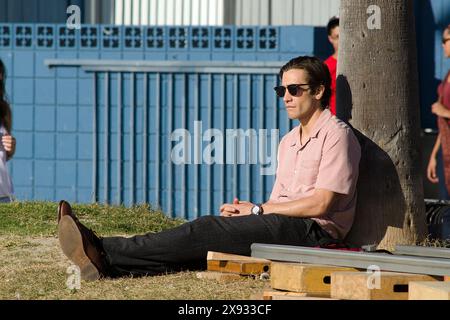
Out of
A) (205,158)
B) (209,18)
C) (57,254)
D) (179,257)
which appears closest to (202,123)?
(205,158)

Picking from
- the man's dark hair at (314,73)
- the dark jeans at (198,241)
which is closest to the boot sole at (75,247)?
the dark jeans at (198,241)

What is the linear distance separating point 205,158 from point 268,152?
57 cm

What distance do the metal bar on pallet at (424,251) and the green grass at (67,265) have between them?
0.77m

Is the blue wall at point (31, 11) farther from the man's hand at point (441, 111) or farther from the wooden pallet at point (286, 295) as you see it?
the wooden pallet at point (286, 295)

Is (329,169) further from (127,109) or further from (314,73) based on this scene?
(127,109)

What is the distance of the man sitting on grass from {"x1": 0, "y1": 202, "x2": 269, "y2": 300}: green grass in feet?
0.38

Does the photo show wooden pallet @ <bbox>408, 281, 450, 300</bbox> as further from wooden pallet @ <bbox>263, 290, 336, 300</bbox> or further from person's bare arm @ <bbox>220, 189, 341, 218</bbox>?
person's bare arm @ <bbox>220, 189, 341, 218</bbox>

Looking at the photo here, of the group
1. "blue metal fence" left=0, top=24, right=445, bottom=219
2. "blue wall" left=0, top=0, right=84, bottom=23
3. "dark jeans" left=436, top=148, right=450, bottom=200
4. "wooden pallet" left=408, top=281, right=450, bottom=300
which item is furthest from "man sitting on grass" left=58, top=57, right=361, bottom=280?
"blue wall" left=0, top=0, right=84, bottom=23

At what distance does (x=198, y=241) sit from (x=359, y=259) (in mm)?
1021

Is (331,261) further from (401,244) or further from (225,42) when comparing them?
(225,42)

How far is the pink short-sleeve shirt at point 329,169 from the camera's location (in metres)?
7.80

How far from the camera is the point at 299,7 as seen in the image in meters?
14.2

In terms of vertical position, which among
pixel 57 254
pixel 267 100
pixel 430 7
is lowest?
pixel 57 254

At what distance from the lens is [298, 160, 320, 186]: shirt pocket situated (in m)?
7.91
